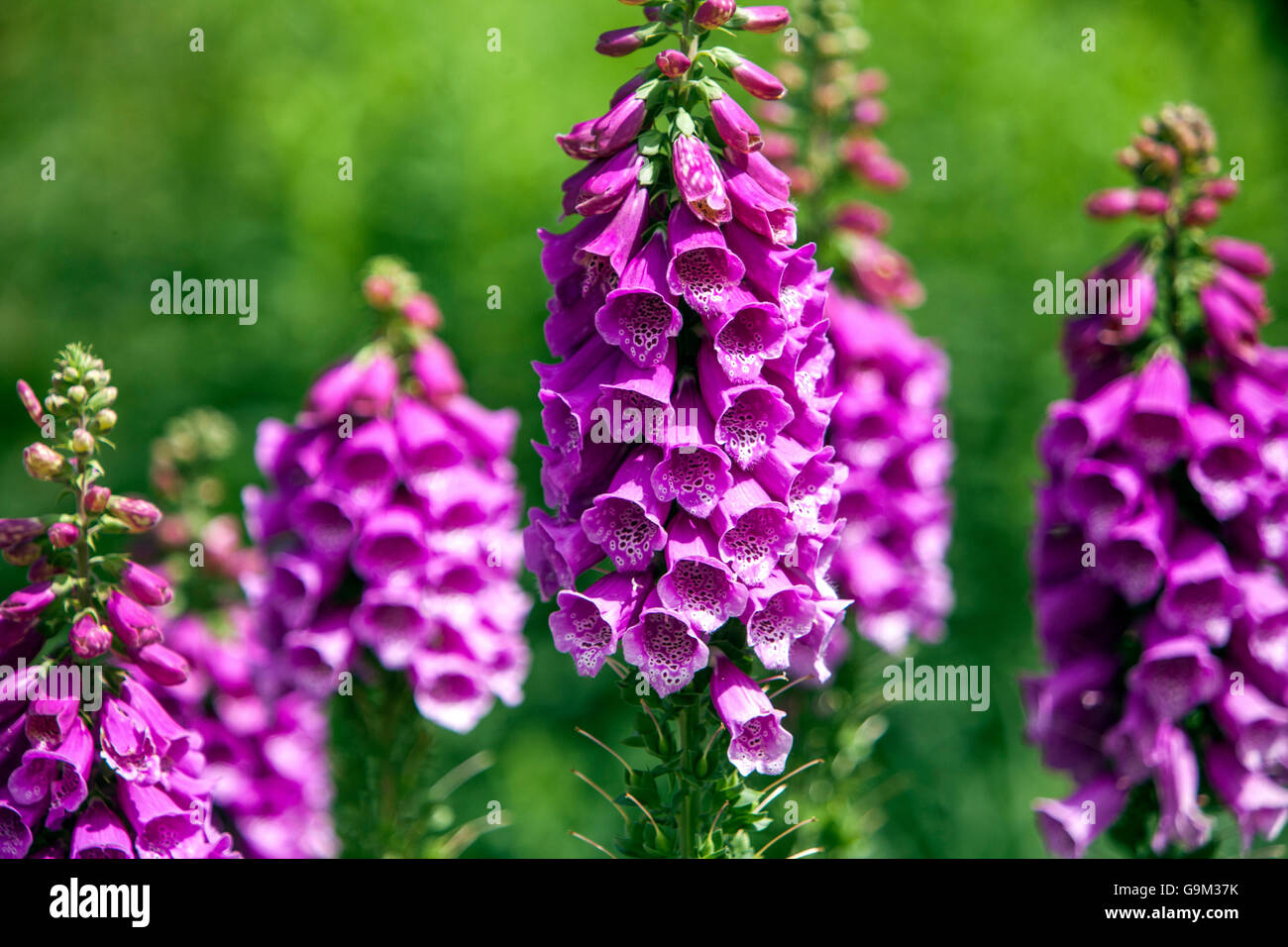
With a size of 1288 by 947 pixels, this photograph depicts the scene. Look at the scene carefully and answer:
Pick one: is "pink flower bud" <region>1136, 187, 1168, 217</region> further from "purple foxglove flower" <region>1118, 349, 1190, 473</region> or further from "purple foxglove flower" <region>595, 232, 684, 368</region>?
"purple foxglove flower" <region>595, 232, 684, 368</region>

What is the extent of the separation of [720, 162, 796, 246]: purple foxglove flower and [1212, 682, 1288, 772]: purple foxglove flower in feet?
7.18

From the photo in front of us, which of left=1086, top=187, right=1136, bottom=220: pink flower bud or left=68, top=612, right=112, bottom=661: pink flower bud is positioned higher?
left=1086, top=187, right=1136, bottom=220: pink flower bud

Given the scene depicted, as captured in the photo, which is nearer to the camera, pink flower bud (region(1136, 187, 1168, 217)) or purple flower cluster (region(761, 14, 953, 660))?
pink flower bud (region(1136, 187, 1168, 217))

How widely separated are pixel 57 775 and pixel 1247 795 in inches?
138

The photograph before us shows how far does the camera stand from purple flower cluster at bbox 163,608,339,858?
4219 millimetres

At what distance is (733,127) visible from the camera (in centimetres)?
284

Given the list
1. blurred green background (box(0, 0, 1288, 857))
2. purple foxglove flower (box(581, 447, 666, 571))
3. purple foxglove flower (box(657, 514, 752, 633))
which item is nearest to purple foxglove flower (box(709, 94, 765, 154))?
purple foxglove flower (box(581, 447, 666, 571))

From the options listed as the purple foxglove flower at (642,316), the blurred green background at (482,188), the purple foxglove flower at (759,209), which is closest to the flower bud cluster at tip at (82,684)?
the purple foxglove flower at (642,316)

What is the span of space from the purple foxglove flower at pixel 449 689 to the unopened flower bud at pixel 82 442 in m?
1.50

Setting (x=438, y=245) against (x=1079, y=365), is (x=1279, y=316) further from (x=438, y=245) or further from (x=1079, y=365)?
(x=438, y=245)

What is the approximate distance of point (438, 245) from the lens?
25.4 feet

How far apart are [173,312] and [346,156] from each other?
5.09 feet

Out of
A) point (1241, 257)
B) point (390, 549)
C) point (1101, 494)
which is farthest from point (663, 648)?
point (1241, 257)

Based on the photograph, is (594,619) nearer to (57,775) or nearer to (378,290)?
(57,775)
